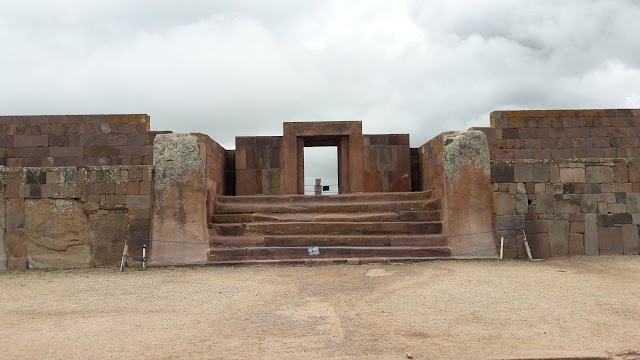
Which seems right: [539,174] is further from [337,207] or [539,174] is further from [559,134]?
[559,134]

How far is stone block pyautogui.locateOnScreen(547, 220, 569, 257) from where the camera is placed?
9719mm

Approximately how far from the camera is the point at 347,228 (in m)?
10.1

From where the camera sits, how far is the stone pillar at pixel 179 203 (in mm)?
9411

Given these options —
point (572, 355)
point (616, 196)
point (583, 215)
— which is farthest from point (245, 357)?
point (616, 196)

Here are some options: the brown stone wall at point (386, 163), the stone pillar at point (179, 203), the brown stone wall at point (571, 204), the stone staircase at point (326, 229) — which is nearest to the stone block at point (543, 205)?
the brown stone wall at point (571, 204)

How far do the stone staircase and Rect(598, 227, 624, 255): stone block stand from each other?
3.03m

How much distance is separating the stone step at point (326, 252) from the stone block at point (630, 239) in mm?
3538

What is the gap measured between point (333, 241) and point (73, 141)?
8.14 m

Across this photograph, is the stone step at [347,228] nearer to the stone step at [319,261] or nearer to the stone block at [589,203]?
the stone step at [319,261]

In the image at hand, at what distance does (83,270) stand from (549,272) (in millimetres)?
7848

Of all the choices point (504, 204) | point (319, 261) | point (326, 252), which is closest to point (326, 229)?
point (326, 252)

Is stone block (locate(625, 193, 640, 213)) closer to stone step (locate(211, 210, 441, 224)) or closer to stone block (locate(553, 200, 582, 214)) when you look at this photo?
stone block (locate(553, 200, 582, 214))

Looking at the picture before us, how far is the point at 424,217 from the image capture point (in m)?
10.4

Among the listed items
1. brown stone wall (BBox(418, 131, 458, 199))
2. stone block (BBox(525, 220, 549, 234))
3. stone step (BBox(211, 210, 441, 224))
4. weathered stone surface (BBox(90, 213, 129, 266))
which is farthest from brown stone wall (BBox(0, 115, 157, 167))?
stone block (BBox(525, 220, 549, 234))
